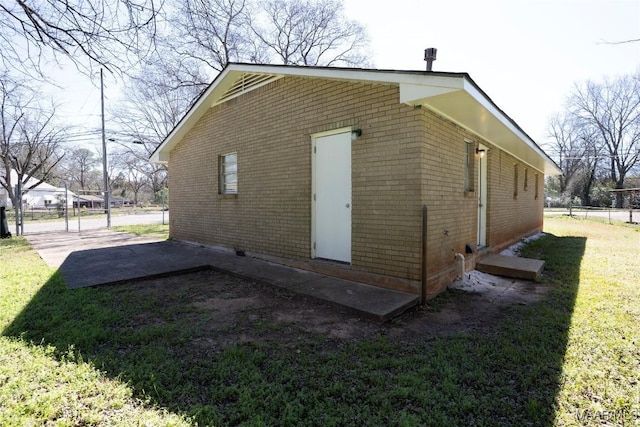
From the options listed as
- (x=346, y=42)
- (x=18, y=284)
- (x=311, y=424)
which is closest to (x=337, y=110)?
(x=311, y=424)

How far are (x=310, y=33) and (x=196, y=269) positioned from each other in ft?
63.1

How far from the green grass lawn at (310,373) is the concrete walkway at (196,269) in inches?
36.9

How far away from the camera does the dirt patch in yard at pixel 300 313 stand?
354cm

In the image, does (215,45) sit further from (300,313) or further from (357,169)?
(300,313)

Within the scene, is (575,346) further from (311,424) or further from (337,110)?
(337,110)

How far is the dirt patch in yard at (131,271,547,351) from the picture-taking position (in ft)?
11.6

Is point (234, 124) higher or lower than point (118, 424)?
higher

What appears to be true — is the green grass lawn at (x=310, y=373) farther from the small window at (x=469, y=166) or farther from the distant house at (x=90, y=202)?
the distant house at (x=90, y=202)

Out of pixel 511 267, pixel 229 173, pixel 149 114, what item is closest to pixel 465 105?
pixel 511 267

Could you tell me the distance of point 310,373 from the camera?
277 centimetres

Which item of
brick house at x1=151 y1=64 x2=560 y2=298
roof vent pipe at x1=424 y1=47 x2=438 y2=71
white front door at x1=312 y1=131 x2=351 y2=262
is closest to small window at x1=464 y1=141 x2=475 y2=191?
brick house at x1=151 y1=64 x2=560 y2=298

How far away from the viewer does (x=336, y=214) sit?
19.0 ft

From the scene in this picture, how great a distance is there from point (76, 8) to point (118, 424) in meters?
4.75

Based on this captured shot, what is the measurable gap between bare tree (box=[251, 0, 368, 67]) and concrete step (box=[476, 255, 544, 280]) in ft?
60.2
